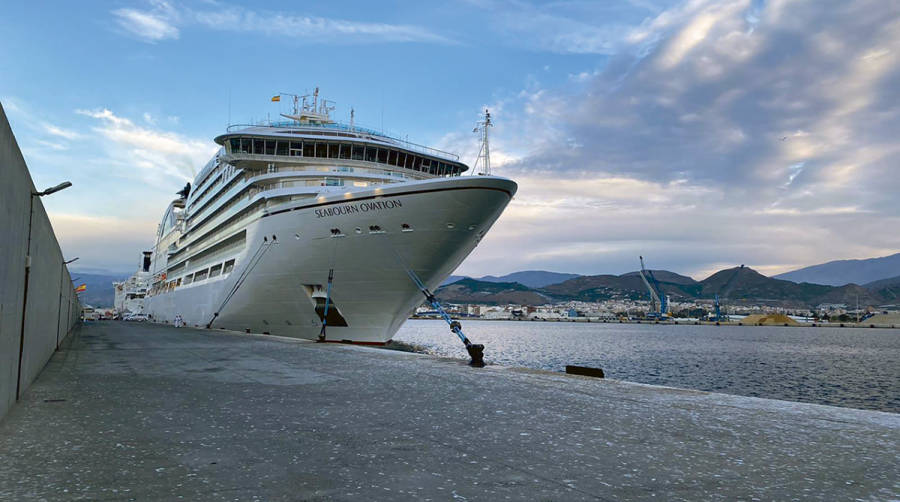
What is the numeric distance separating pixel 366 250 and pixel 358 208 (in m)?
1.79

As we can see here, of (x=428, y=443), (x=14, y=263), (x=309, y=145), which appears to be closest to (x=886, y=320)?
(x=309, y=145)

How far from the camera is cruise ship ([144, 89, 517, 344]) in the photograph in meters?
22.1

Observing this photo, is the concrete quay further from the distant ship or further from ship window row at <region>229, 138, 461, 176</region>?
the distant ship

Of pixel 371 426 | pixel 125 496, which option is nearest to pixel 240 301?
pixel 371 426

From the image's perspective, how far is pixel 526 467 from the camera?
17.0 feet

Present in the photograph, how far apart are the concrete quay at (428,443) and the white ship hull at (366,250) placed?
11.3 m

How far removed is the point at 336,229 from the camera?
23.2 meters

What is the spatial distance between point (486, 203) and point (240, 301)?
1543 cm

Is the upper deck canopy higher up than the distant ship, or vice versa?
the upper deck canopy

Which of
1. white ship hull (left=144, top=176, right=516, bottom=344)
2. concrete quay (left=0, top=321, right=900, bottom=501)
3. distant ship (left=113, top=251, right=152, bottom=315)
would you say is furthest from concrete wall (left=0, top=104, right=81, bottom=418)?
distant ship (left=113, top=251, right=152, bottom=315)

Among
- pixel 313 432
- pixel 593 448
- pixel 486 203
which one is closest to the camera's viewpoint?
pixel 593 448

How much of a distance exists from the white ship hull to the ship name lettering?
0.13 feet

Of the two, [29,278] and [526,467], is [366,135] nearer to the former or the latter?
[29,278]

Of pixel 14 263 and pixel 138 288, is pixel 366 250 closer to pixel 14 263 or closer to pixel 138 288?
pixel 14 263
